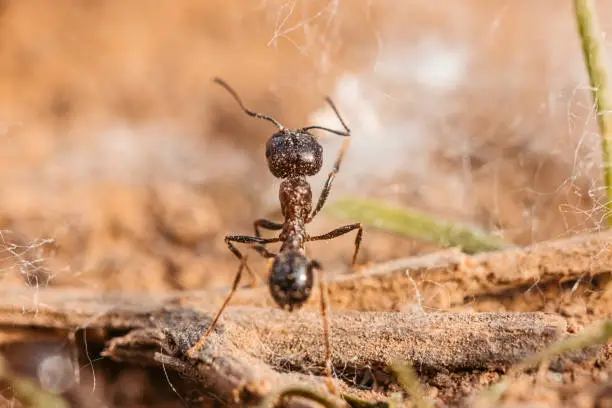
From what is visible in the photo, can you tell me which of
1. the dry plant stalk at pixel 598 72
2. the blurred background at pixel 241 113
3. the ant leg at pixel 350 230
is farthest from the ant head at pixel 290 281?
the dry plant stalk at pixel 598 72

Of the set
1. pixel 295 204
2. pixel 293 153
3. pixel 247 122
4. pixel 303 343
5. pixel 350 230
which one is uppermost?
pixel 247 122

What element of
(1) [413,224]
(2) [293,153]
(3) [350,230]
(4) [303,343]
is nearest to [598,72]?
(1) [413,224]

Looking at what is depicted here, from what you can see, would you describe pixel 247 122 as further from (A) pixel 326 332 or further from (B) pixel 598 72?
(A) pixel 326 332

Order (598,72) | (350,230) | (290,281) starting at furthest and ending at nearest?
(350,230)
(598,72)
(290,281)

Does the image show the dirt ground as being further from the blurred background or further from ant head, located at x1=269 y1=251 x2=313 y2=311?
ant head, located at x1=269 y1=251 x2=313 y2=311

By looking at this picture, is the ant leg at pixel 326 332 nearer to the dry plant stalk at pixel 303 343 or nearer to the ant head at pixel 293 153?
the dry plant stalk at pixel 303 343

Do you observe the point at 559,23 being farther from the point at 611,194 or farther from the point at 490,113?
the point at 611,194
